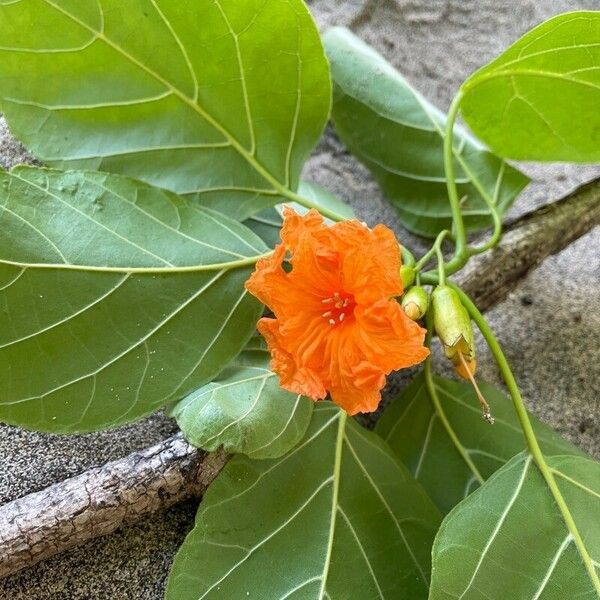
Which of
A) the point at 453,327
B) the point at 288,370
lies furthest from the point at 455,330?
the point at 288,370

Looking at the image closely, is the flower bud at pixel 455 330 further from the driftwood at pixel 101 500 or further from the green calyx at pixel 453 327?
the driftwood at pixel 101 500

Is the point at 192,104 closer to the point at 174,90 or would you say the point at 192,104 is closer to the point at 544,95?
the point at 174,90

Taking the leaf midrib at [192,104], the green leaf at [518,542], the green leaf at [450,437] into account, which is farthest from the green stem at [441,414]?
the leaf midrib at [192,104]

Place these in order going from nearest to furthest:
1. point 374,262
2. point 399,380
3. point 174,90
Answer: point 374,262 < point 174,90 < point 399,380

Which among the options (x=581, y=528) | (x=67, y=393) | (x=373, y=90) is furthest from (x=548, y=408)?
(x=67, y=393)

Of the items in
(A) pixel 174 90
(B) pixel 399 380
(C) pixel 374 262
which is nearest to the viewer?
(C) pixel 374 262

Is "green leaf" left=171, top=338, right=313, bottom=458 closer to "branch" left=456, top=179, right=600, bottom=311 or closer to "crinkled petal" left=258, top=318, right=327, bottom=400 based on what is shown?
"crinkled petal" left=258, top=318, right=327, bottom=400

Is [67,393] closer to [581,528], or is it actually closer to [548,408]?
[581,528]
